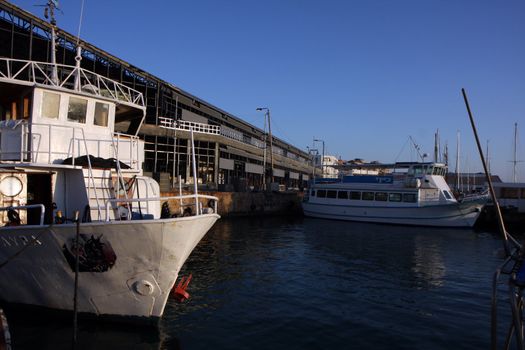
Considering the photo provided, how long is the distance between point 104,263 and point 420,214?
117 feet

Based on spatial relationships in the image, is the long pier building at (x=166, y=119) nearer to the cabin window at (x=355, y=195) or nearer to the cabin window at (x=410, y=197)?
the cabin window at (x=355, y=195)

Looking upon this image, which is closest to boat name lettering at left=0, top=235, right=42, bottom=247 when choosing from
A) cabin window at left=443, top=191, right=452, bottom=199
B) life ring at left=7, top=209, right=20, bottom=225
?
life ring at left=7, top=209, right=20, bottom=225

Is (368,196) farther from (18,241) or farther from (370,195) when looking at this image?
(18,241)

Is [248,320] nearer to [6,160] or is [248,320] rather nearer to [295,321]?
[295,321]

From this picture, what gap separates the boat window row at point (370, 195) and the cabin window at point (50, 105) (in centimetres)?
3555

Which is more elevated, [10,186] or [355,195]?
[10,186]

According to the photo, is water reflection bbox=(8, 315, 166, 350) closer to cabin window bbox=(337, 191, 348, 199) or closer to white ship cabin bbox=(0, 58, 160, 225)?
white ship cabin bbox=(0, 58, 160, 225)

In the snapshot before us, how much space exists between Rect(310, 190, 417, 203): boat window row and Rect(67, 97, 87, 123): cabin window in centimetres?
3483

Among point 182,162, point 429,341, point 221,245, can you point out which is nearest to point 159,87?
point 182,162

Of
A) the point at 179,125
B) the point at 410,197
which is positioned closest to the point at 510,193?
the point at 410,197

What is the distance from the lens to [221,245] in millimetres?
23859

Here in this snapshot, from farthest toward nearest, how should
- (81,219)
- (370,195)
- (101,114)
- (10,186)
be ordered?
(370,195) < (101,114) < (10,186) < (81,219)

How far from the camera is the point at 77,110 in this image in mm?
12375

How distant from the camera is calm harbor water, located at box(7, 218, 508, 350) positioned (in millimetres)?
9859
